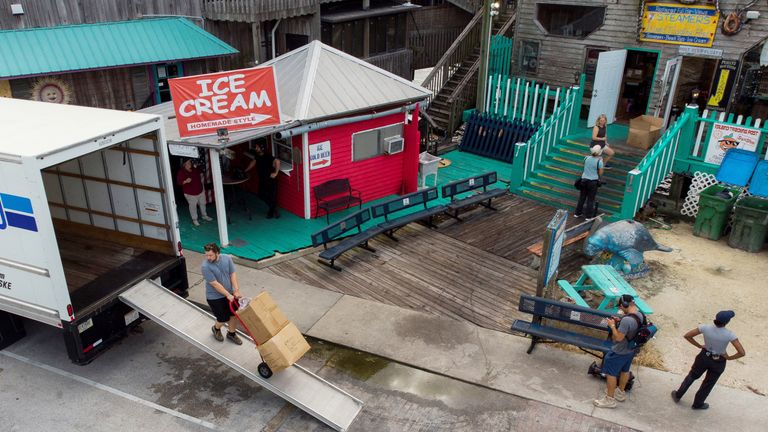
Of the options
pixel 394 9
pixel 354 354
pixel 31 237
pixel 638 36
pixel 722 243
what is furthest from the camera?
pixel 394 9

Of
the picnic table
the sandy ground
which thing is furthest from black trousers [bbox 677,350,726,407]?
the picnic table

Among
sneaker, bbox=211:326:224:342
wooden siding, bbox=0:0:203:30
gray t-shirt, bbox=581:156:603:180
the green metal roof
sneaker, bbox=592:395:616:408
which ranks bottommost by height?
sneaker, bbox=592:395:616:408

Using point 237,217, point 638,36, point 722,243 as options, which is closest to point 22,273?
point 237,217

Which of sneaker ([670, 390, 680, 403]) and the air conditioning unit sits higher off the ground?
the air conditioning unit

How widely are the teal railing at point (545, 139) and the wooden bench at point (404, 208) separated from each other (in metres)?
2.72

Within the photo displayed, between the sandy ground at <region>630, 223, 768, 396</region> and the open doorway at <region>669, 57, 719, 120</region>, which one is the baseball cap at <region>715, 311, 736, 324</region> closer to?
the sandy ground at <region>630, 223, 768, 396</region>

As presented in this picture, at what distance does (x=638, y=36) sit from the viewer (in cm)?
1611

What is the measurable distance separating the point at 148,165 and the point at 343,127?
195 inches

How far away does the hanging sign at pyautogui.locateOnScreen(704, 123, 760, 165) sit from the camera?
1296cm

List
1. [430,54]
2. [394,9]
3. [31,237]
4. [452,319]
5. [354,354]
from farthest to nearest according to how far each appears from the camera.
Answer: [430,54] < [394,9] < [452,319] < [354,354] < [31,237]

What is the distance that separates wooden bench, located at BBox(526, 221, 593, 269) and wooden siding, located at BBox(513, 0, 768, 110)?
696cm

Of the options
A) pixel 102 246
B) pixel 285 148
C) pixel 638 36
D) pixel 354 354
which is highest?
pixel 638 36

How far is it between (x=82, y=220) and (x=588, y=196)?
10094mm

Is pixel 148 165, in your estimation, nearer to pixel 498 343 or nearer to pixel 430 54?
pixel 498 343
